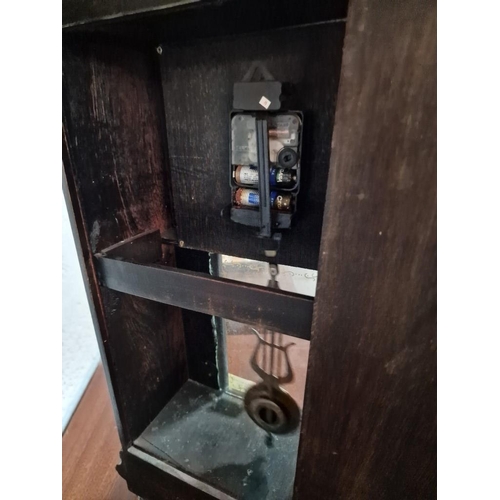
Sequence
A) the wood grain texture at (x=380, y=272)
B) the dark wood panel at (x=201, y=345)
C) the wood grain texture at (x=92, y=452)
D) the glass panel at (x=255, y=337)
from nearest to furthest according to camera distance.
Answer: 1. the wood grain texture at (x=380, y=272)
2. the glass panel at (x=255, y=337)
3. the dark wood panel at (x=201, y=345)
4. the wood grain texture at (x=92, y=452)

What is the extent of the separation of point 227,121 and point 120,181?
25cm

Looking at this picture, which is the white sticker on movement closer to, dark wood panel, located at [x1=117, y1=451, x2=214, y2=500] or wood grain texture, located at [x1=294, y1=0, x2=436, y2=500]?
wood grain texture, located at [x1=294, y1=0, x2=436, y2=500]

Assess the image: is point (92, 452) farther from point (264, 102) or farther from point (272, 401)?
point (264, 102)

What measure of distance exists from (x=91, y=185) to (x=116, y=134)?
12 cm

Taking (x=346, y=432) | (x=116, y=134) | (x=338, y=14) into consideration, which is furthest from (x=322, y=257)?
(x=116, y=134)

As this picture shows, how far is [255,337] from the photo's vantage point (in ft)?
2.76

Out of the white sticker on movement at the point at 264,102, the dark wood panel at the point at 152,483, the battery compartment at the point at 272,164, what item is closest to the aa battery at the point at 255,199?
the battery compartment at the point at 272,164

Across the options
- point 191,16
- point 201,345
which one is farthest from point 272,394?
point 191,16

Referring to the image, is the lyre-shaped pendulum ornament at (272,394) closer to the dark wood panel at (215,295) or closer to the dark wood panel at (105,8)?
the dark wood panel at (215,295)

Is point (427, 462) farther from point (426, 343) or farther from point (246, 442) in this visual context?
point (246, 442)

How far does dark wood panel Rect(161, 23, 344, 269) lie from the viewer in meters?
0.59

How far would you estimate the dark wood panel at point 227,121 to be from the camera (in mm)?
591

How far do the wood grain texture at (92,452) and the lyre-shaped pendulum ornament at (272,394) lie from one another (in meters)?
0.47

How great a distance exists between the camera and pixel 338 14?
515mm
